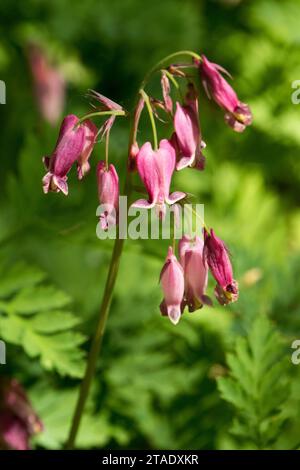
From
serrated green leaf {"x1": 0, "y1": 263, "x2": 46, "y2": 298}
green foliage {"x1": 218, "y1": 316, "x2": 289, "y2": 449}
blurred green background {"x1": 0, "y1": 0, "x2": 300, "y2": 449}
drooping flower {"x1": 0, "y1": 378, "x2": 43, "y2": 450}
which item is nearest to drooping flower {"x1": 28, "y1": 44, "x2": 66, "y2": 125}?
blurred green background {"x1": 0, "y1": 0, "x2": 300, "y2": 449}

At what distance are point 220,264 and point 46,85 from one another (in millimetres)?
2811

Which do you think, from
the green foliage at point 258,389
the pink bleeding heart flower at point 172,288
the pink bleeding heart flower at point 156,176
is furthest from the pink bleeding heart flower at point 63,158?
the green foliage at point 258,389

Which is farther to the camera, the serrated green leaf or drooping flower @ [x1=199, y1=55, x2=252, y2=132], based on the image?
the serrated green leaf

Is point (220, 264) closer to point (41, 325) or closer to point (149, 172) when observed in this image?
point (149, 172)

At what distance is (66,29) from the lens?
4539mm

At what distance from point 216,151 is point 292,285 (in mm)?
1750

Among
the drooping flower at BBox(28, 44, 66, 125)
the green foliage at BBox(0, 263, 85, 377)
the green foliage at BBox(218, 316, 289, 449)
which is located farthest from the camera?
the drooping flower at BBox(28, 44, 66, 125)

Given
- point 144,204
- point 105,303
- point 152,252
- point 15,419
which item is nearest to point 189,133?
point 144,204

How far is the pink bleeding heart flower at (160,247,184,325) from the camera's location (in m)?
1.98

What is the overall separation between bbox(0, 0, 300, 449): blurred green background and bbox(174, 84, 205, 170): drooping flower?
0.17 m

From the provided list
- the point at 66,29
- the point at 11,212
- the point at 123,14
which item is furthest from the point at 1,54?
the point at 11,212

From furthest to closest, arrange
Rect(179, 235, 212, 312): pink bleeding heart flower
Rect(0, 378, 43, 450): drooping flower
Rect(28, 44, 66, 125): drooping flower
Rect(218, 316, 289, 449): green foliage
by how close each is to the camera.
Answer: Rect(28, 44, 66, 125): drooping flower < Rect(0, 378, 43, 450): drooping flower < Rect(218, 316, 289, 449): green foliage < Rect(179, 235, 212, 312): pink bleeding heart flower

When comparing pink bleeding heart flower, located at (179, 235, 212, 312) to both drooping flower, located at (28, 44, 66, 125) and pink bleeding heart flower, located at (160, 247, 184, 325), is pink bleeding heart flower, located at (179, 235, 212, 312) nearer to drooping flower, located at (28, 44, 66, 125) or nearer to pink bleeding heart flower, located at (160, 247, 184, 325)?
pink bleeding heart flower, located at (160, 247, 184, 325)
